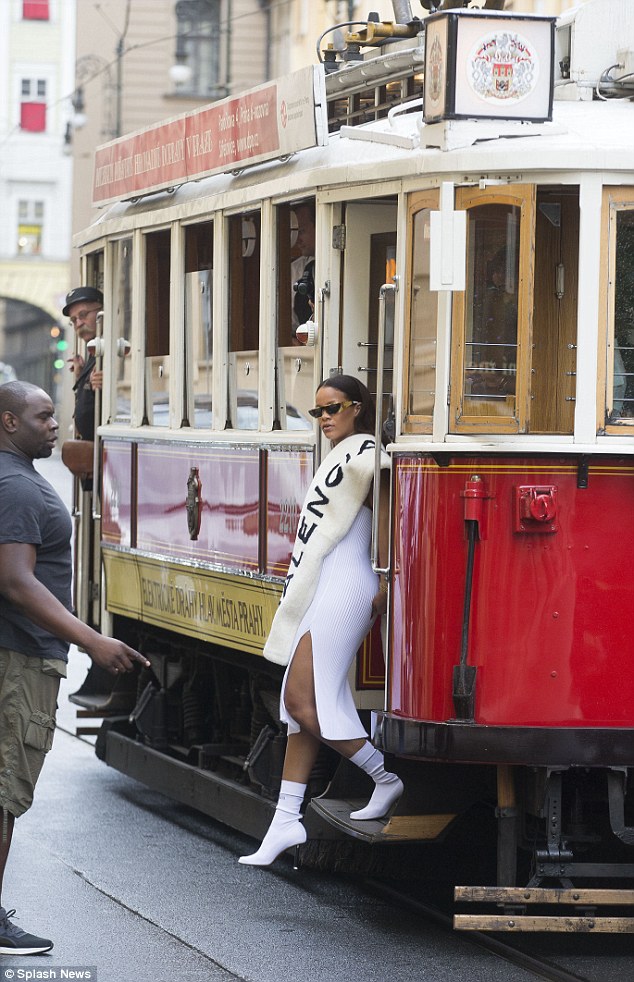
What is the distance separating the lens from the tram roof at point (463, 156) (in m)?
7.25

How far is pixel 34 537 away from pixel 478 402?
5.32 ft

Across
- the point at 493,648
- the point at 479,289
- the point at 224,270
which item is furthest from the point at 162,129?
the point at 493,648

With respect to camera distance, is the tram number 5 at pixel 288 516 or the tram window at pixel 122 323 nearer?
the tram number 5 at pixel 288 516

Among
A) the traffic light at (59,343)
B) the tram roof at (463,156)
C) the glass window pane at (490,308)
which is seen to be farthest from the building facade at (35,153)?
the glass window pane at (490,308)

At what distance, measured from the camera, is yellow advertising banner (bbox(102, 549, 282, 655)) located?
9.16 metres

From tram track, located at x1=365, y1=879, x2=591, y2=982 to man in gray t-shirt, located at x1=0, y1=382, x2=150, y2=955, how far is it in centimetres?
157

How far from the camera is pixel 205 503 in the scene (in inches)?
384

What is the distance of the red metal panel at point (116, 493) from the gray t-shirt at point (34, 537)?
3654 millimetres

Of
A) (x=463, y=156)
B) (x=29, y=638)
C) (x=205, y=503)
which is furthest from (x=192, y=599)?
(x=463, y=156)

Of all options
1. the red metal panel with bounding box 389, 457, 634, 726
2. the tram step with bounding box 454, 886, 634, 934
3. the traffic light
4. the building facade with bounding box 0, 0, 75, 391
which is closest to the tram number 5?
the red metal panel with bounding box 389, 457, 634, 726

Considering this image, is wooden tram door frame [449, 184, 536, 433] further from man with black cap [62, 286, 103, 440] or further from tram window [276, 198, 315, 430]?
→ man with black cap [62, 286, 103, 440]

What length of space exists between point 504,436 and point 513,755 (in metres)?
1.10

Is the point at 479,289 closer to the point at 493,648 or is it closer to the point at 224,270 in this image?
the point at 493,648

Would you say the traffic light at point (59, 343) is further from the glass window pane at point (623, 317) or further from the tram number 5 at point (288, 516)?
the glass window pane at point (623, 317)
